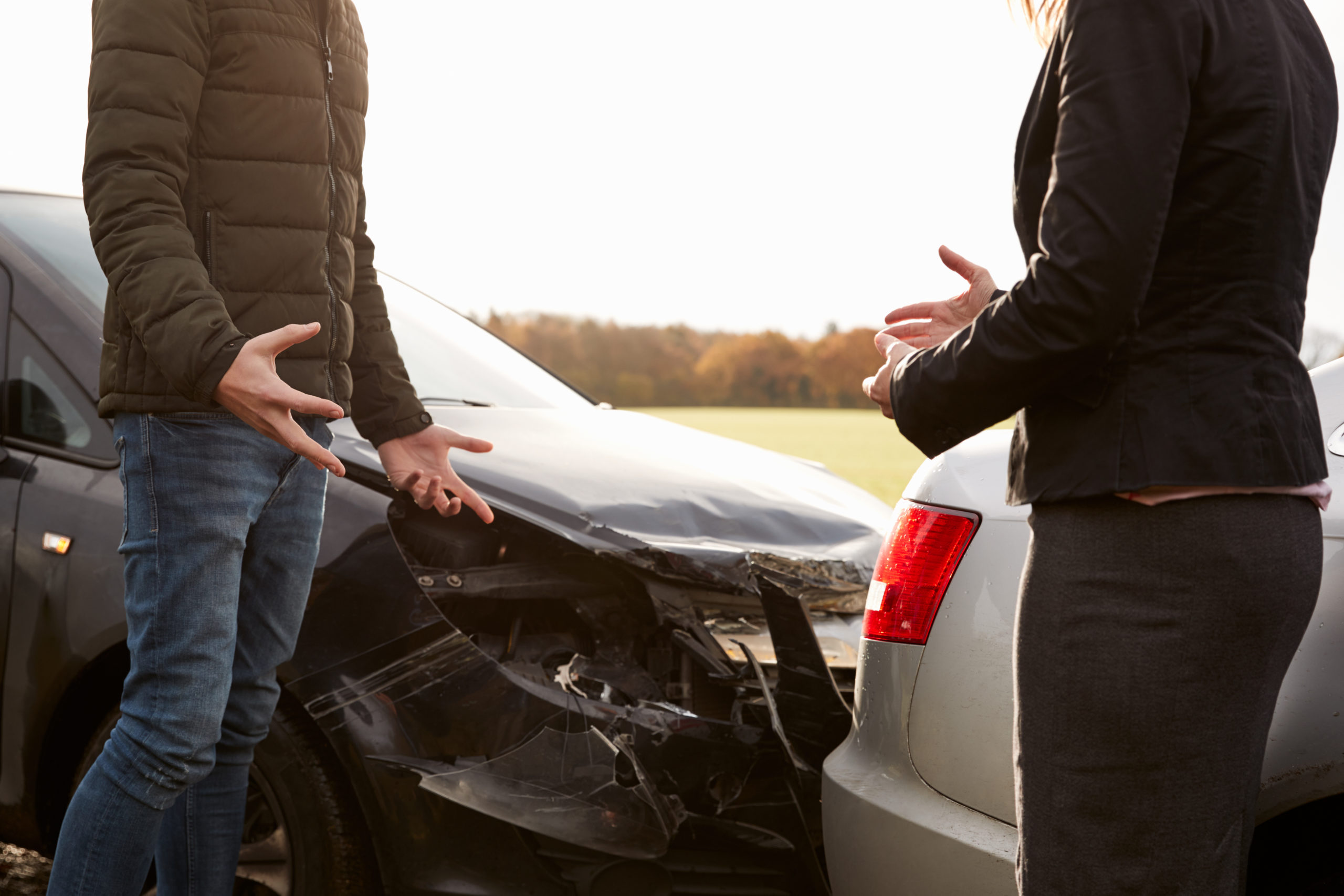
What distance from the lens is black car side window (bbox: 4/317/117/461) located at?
7.00 feet

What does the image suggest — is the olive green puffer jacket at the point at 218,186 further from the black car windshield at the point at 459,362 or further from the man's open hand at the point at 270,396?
the black car windshield at the point at 459,362

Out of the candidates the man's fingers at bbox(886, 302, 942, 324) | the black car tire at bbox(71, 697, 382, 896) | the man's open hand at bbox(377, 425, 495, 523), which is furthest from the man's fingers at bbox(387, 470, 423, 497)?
the man's fingers at bbox(886, 302, 942, 324)

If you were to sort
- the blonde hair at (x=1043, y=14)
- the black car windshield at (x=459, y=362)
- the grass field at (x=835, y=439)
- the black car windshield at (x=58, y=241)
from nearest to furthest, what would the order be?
the blonde hair at (x=1043, y=14)
the black car windshield at (x=58, y=241)
the black car windshield at (x=459, y=362)
the grass field at (x=835, y=439)

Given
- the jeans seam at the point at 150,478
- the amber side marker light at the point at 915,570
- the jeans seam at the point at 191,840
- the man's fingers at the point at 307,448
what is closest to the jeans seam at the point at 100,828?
the jeans seam at the point at 191,840

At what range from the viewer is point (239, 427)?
162cm

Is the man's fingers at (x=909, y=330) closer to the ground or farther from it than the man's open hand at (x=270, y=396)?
farther from it

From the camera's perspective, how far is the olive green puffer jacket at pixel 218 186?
1.47 m

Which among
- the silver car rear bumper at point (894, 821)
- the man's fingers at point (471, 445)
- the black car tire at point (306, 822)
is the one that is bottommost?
the black car tire at point (306, 822)

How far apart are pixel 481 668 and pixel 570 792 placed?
27cm

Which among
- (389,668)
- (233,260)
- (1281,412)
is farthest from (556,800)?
(1281,412)

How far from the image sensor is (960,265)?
1405 mm

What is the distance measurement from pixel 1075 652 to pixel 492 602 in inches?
53.9

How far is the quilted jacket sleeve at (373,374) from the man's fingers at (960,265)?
1.02 metres

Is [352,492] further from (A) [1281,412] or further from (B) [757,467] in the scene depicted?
(A) [1281,412]
